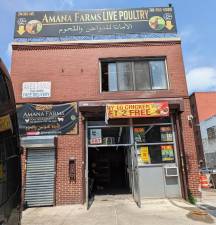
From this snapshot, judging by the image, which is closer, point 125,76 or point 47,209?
point 47,209

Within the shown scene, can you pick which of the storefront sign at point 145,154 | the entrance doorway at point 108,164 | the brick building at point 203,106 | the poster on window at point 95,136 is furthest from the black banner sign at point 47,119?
the brick building at point 203,106

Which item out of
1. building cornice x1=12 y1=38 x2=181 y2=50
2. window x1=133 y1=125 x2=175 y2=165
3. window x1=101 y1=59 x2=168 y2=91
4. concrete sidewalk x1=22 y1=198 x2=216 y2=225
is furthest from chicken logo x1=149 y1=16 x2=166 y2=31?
concrete sidewalk x1=22 y1=198 x2=216 y2=225

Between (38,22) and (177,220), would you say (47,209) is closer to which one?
(177,220)

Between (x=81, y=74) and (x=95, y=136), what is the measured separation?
120 inches

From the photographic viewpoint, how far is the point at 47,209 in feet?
32.3

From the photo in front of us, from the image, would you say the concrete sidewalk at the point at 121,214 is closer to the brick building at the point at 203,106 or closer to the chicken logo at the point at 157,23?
the chicken logo at the point at 157,23

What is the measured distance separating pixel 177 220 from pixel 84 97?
255 inches

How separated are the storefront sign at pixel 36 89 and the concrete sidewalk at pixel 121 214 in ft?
16.1

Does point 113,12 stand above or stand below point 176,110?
above

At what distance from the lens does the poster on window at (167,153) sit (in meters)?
11.1

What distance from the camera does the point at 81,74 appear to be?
12000 mm

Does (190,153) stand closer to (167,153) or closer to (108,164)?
(167,153)

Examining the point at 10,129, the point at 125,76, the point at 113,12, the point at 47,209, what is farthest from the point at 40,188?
the point at 113,12

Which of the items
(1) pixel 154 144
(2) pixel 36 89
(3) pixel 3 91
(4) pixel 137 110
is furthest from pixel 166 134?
(3) pixel 3 91
